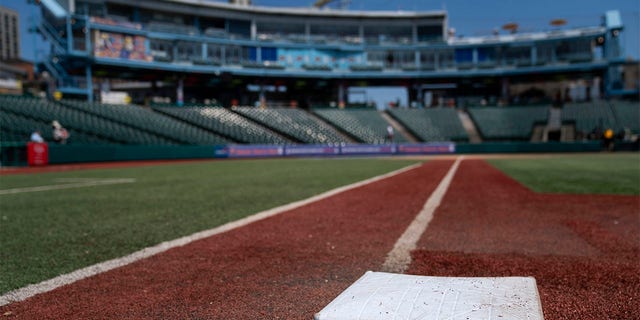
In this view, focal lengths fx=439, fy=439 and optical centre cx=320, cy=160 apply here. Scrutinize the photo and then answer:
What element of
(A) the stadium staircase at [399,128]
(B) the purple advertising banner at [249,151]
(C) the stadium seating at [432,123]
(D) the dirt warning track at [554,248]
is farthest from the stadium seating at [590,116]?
(D) the dirt warning track at [554,248]

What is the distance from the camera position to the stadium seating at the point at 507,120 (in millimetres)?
38000

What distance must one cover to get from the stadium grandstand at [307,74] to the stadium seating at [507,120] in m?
0.16

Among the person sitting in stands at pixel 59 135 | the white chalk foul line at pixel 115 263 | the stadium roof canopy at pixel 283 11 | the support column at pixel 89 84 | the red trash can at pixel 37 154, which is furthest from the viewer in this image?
the stadium roof canopy at pixel 283 11

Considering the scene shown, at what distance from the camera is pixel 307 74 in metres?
45.6

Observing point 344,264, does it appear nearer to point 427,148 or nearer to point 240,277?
point 240,277

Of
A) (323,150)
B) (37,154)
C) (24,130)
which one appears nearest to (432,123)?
(323,150)

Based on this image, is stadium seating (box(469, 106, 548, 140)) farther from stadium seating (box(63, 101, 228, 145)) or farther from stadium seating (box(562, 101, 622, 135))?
stadium seating (box(63, 101, 228, 145))

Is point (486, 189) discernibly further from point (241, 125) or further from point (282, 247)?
point (241, 125)

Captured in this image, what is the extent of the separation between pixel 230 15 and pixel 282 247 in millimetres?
46445

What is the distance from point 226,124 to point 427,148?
1595cm

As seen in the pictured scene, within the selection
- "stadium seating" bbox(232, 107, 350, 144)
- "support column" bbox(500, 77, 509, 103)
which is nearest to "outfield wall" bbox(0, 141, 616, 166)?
"stadium seating" bbox(232, 107, 350, 144)

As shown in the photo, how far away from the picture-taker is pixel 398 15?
166 ft

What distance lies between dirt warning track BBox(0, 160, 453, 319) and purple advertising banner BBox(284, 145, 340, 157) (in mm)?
27120

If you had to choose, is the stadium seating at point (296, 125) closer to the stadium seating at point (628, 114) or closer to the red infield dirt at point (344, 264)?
the stadium seating at point (628, 114)
